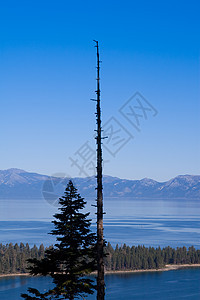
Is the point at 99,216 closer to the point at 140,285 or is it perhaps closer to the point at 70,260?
the point at 70,260

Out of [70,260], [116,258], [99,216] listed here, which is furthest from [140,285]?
[99,216]

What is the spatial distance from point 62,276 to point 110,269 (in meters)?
125

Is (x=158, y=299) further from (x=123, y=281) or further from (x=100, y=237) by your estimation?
(x=100, y=237)

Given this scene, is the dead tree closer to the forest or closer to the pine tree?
the pine tree

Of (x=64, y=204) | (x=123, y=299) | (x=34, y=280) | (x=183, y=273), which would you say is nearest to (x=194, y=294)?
(x=123, y=299)

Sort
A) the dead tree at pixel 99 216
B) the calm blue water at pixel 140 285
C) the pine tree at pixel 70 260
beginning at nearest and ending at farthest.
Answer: the dead tree at pixel 99 216
the pine tree at pixel 70 260
the calm blue water at pixel 140 285

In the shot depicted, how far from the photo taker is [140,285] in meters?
112

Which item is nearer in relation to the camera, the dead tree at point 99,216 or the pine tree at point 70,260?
the dead tree at point 99,216

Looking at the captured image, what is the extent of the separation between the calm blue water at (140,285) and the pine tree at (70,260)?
3220 inches

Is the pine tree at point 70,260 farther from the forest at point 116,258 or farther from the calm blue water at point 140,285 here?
the forest at point 116,258

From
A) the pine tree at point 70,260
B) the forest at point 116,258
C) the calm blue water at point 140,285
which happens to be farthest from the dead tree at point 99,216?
the forest at point 116,258

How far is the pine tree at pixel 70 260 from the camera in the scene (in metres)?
15.1

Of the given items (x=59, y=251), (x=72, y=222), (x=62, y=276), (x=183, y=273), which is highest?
(x=72, y=222)

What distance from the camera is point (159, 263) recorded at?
141625 mm
